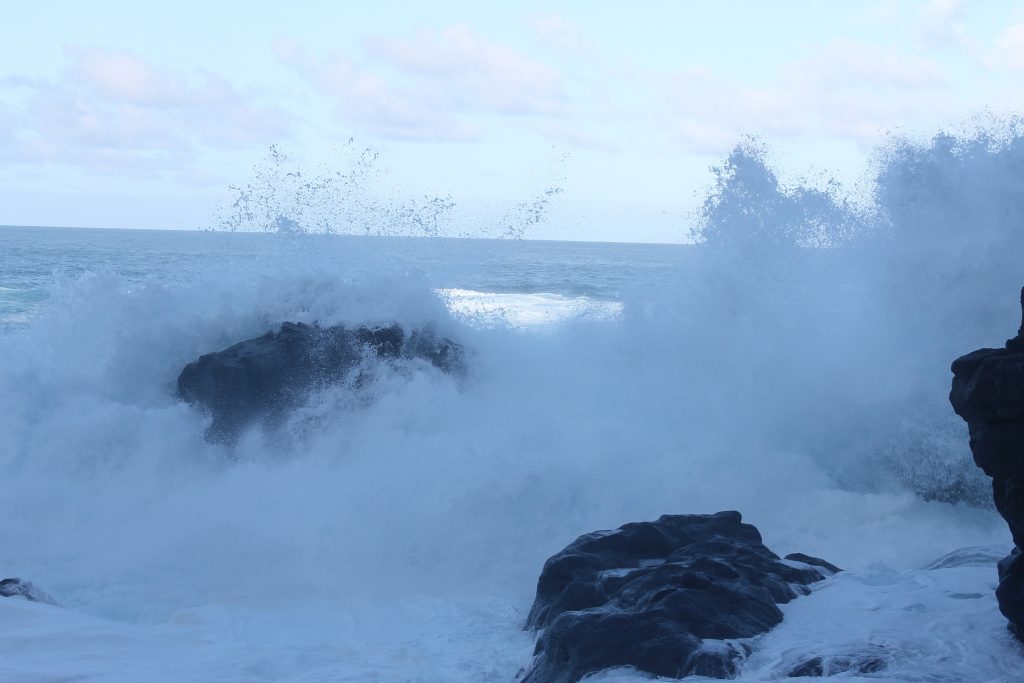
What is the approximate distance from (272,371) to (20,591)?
4534 millimetres

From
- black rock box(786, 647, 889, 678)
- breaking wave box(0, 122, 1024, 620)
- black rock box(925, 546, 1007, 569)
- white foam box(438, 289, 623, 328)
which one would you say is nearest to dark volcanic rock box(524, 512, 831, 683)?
black rock box(786, 647, 889, 678)

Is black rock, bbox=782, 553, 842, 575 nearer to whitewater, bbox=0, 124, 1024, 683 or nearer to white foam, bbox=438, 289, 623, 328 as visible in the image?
whitewater, bbox=0, 124, 1024, 683

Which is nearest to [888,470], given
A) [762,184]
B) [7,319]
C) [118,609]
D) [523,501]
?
[523,501]

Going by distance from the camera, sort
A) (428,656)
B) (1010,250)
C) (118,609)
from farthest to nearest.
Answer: (1010,250) → (118,609) → (428,656)

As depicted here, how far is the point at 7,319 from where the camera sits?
2167cm

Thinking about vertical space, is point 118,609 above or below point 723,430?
below

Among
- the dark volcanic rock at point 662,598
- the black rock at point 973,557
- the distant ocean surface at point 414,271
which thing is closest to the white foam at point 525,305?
the distant ocean surface at point 414,271

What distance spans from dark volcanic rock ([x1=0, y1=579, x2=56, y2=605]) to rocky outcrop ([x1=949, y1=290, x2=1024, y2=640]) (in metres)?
5.24

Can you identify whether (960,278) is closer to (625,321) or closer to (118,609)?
(625,321)

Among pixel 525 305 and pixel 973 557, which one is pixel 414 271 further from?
pixel 525 305

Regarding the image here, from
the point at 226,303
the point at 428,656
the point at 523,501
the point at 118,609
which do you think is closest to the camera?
the point at 428,656

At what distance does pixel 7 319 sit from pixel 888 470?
19566 millimetres

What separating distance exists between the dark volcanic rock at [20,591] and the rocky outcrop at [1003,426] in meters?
→ 5.24

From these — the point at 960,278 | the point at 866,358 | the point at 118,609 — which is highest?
the point at 960,278
